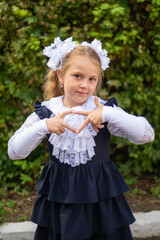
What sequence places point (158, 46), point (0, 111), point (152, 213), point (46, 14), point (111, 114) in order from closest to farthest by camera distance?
point (111, 114)
point (152, 213)
point (46, 14)
point (158, 46)
point (0, 111)

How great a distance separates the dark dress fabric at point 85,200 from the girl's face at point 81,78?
0.17 meters

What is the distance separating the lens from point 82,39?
2.95 m

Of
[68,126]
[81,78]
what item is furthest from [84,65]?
[68,126]

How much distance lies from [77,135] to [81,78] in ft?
1.10

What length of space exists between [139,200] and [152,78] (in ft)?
4.18

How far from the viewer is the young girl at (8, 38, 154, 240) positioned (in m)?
1.75

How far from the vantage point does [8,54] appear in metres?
3.19

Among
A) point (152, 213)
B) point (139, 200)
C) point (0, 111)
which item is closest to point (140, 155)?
point (139, 200)

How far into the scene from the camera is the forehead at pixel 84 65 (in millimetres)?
1816

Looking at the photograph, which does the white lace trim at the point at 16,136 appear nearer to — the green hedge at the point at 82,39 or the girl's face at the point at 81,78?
the girl's face at the point at 81,78

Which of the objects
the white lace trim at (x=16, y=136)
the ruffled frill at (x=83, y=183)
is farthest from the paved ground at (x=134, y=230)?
the white lace trim at (x=16, y=136)

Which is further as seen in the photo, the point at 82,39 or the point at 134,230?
the point at 82,39

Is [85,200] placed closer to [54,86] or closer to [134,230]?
[54,86]

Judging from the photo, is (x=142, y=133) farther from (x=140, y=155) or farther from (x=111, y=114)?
(x=140, y=155)
